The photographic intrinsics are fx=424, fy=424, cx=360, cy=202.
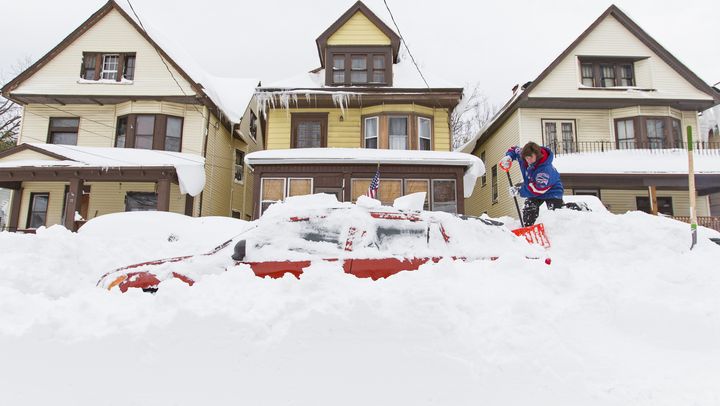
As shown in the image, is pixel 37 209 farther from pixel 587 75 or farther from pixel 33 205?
pixel 587 75

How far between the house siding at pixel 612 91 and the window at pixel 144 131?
14.6 meters

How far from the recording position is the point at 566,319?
3109 millimetres

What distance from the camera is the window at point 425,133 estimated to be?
1577 centimetres

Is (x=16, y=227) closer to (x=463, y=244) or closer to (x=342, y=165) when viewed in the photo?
(x=342, y=165)

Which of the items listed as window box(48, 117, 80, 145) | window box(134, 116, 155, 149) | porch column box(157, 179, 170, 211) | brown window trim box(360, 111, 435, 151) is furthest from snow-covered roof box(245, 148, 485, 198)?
A: window box(48, 117, 80, 145)

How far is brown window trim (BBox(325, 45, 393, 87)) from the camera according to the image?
53.5ft

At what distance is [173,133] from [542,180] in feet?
46.3

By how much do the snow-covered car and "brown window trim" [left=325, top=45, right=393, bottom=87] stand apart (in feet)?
41.1

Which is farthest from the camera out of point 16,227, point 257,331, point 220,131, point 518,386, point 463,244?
point 220,131

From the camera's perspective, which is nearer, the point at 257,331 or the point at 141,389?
the point at 141,389

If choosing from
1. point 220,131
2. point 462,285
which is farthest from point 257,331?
point 220,131

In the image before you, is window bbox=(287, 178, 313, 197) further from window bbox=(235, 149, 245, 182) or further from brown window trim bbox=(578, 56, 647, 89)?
brown window trim bbox=(578, 56, 647, 89)

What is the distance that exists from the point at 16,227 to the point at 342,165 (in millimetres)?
12746

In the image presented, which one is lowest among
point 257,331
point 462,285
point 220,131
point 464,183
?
point 257,331
